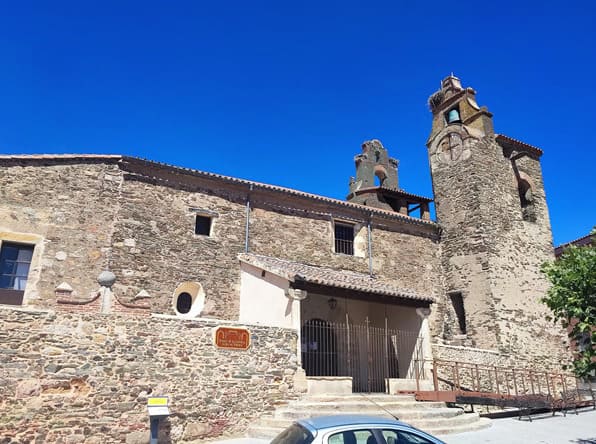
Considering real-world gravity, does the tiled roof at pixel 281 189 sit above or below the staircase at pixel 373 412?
above

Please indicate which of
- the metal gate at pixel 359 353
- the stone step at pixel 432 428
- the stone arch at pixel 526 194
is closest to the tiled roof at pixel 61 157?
the metal gate at pixel 359 353

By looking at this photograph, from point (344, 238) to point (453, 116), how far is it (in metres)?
8.03

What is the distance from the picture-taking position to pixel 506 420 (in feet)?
40.3

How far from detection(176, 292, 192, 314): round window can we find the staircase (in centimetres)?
473

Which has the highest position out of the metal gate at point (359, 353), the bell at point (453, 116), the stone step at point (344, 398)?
the bell at point (453, 116)

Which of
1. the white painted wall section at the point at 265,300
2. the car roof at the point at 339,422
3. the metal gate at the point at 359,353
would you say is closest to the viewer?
the car roof at the point at 339,422

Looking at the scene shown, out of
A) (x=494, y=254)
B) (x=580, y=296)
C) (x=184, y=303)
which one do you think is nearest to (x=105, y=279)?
(x=184, y=303)

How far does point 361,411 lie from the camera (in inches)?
405

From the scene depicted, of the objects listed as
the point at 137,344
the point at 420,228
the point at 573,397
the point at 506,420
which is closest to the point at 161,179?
the point at 137,344

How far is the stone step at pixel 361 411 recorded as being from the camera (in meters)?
9.90

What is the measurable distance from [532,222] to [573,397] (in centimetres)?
774

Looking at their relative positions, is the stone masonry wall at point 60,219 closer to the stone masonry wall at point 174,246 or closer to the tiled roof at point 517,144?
the stone masonry wall at point 174,246

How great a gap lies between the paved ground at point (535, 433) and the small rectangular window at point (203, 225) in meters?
6.82

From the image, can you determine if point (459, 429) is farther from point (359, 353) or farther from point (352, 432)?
point (352, 432)
